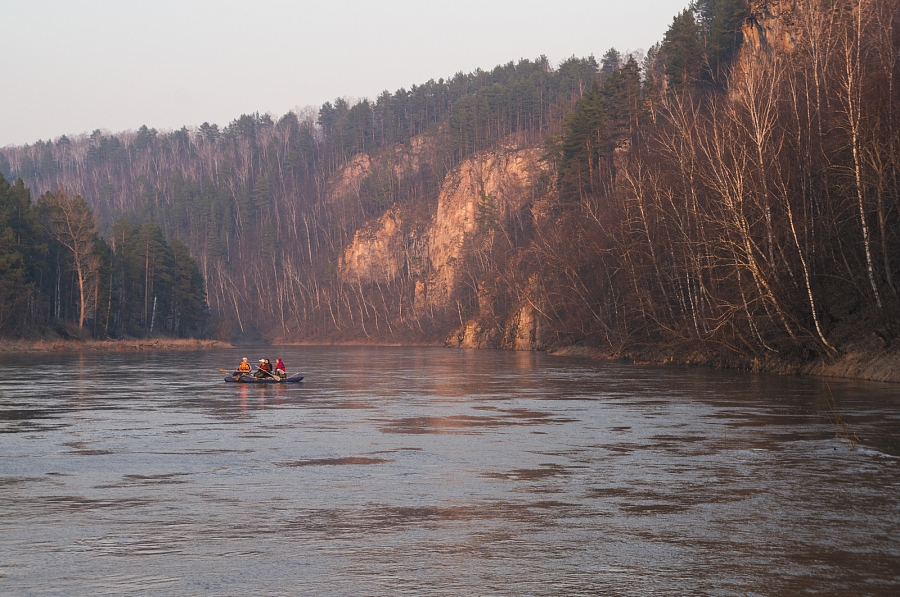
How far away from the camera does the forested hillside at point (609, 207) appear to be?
41.0m

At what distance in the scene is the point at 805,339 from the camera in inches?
1626

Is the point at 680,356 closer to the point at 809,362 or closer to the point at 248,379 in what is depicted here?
the point at 809,362

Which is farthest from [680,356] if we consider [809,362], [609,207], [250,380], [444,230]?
[444,230]

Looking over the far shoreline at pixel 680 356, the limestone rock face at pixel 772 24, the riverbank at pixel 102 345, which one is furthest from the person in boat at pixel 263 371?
the limestone rock face at pixel 772 24

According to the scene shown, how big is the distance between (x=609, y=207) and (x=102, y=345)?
54777 mm

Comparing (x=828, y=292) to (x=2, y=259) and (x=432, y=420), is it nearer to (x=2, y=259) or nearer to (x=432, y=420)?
(x=432, y=420)

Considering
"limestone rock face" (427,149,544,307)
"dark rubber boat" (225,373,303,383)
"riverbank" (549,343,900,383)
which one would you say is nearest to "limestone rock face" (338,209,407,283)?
"limestone rock face" (427,149,544,307)

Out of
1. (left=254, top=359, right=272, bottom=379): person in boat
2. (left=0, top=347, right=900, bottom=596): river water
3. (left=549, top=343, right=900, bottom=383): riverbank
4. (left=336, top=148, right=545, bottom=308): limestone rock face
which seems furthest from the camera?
(left=336, top=148, right=545, bottom=308): limestone rock face

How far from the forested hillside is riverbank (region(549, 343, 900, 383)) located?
448mm

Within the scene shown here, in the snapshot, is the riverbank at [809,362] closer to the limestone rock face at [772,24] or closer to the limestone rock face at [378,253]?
the limestone rock face at [772,24]

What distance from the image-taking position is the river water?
969 centimetres

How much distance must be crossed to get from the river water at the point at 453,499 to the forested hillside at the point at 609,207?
1392cm

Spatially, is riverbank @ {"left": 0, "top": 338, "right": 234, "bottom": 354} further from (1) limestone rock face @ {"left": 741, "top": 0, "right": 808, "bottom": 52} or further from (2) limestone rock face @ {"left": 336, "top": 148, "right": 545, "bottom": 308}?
(1) limestone rock face @ {"left": 741, "top": 0, "right": 808, "bottom": 52}

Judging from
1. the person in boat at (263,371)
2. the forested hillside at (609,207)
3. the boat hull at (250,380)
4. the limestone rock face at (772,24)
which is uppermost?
the limestone rock face at (772,24)
